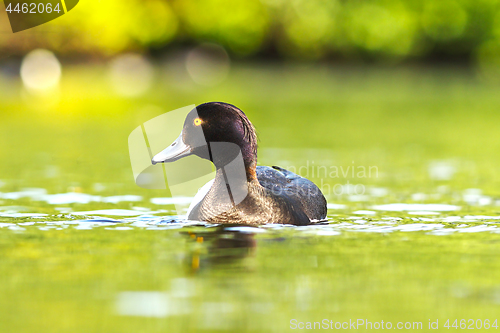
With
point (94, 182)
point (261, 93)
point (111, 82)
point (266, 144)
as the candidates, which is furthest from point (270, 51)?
point (94, 182)

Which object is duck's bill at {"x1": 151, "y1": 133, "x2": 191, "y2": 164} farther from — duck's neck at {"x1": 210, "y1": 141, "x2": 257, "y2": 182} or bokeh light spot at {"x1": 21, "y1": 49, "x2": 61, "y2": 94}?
bokeh light spot at {"x1": 21, "y1": 49, "x2": 61, "y2": 94}

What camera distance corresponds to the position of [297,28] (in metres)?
55.3

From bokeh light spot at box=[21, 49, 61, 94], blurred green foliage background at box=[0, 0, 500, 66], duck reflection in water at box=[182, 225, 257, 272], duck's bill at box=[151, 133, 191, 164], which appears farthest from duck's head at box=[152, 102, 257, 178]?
blurred green foliage background at box=[0, 0, 500, 66]

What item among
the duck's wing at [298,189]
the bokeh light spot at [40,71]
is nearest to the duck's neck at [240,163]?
the duck's wing at [298,189]

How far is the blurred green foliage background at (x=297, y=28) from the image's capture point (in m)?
54.2

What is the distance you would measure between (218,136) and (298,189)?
130cm

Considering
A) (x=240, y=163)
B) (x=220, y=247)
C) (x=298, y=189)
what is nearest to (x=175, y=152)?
(x=240, y=163)

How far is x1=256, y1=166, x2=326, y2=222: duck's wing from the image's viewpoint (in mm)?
9289

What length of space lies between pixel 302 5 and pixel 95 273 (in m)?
51.2

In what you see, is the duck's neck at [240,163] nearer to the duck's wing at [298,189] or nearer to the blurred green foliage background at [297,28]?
the duck's wing at [298,189]

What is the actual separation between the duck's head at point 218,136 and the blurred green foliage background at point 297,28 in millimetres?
46107

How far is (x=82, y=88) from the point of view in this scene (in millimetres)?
33594

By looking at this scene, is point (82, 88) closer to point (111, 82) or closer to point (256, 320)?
point (111, 82)

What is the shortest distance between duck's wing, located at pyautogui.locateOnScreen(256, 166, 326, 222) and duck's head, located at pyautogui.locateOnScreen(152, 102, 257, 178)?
61cm
